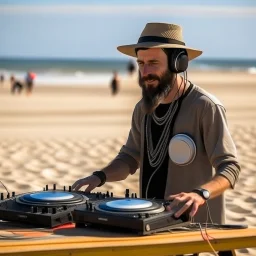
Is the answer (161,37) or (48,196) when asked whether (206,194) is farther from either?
(161,37)

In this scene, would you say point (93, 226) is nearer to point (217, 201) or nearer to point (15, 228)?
point (15, 228)

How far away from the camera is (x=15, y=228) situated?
2.77m

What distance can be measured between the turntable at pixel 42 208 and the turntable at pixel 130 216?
0.07 m

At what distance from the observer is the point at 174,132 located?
3453mm

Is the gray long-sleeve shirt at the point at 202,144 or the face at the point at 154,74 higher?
the face at the point at 154,74

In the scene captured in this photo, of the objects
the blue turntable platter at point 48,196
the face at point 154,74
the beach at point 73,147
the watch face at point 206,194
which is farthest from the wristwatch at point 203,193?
the beach at point 73,147

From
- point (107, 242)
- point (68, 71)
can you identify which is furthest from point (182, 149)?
point (68, 71)

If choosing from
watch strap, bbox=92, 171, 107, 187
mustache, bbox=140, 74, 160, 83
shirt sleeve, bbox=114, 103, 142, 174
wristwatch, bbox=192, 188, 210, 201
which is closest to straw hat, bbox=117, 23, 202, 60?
mustache, bbox=140, 74, 160, 83

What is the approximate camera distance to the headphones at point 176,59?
3.33 metres

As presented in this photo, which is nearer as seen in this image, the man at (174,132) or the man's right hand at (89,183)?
the man at (174,132)

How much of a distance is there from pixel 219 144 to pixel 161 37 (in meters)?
0.59

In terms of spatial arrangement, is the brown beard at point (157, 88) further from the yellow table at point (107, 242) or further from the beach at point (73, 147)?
the beach at point (73, 147)

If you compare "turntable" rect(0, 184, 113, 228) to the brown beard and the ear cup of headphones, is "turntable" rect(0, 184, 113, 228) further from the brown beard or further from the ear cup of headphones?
the ear cup of headphones

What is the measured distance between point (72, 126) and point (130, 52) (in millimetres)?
11900
